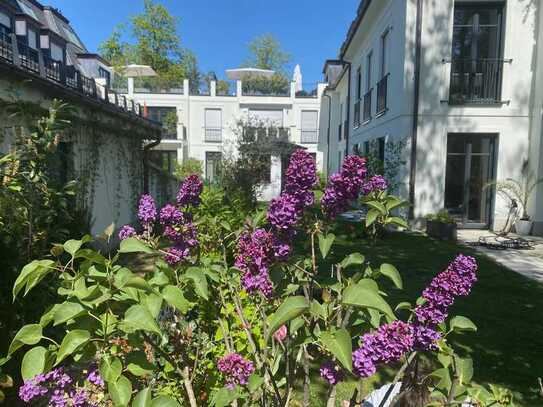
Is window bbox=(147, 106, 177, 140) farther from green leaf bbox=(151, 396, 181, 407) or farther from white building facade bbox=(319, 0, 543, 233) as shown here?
green leaf bbox=(151, 396, 181, 407)

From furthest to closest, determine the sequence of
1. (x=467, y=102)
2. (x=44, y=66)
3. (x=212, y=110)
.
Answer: (x=212, y=110) → (x=467, y=102) → (x=44, y=66)

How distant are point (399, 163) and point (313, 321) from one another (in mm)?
10486

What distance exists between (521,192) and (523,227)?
1.07m

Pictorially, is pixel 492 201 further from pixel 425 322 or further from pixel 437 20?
pixel 425 322

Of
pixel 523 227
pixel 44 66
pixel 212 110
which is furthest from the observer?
pixel 212 110

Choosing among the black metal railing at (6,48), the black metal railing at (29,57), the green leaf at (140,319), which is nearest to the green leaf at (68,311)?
the green leaf at (140,319)

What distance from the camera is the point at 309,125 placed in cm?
3192

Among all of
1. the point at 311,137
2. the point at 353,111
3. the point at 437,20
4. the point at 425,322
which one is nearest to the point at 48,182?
the point at 425,322

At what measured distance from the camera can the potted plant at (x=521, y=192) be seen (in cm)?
1074

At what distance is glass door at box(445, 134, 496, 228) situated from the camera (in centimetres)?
1157

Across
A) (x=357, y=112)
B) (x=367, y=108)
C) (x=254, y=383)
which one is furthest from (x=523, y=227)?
(x=254, y=383)

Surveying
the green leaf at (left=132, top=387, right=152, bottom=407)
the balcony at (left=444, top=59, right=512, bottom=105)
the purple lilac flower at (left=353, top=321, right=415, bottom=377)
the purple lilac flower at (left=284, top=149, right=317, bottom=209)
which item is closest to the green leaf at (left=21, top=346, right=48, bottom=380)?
the green leaf at (left=132, top=387, right=152, bottom=407)

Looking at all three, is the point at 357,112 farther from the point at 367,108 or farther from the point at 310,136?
the point at 310,136

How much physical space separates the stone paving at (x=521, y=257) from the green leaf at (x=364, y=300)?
7132 mm
